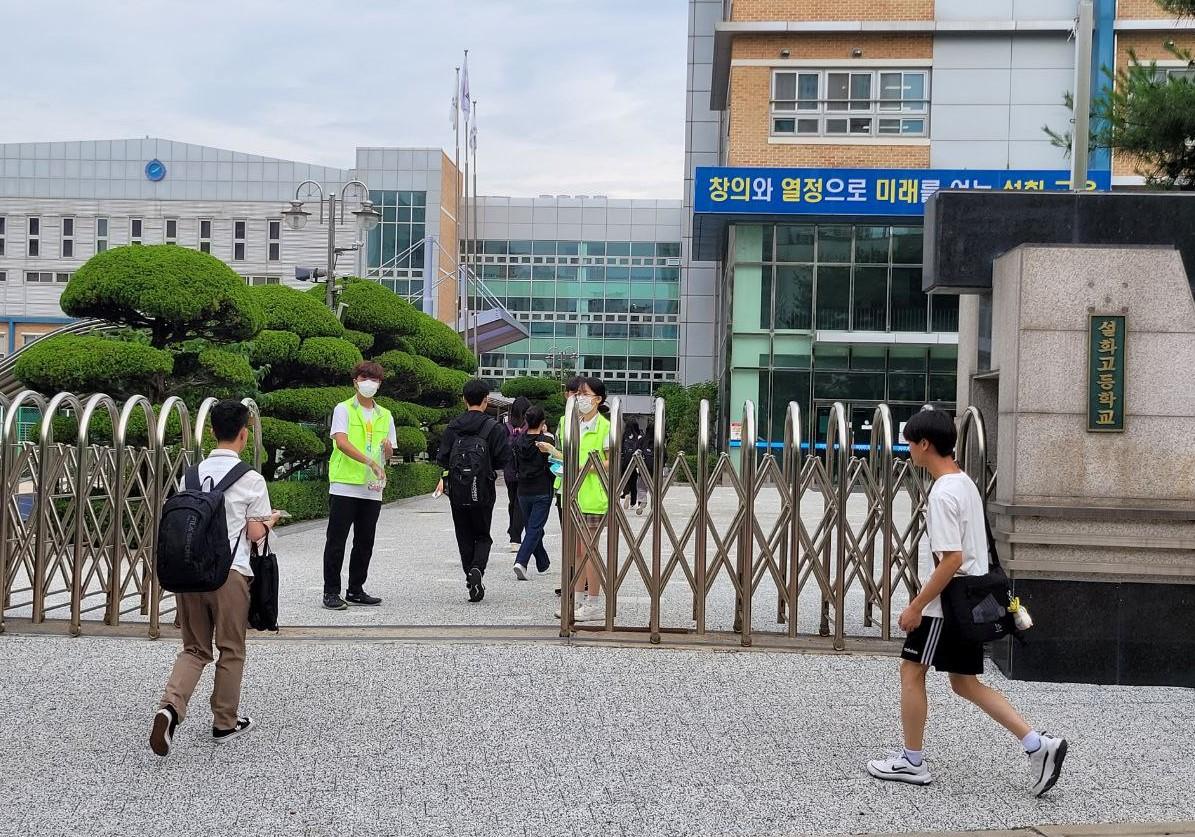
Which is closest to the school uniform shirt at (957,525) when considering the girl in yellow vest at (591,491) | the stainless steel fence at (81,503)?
the girl in yellow vest at (591,491)

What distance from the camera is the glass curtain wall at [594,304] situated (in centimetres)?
7038

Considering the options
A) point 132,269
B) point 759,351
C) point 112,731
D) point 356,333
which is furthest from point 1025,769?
point 759,351

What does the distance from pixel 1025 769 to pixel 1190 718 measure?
1517 millimetres

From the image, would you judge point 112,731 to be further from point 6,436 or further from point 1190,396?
point 1190,396

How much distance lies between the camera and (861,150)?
34.4m

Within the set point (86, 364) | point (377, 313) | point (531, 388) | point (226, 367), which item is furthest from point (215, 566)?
point (531, 388)

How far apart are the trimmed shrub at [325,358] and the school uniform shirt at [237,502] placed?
46.3ft

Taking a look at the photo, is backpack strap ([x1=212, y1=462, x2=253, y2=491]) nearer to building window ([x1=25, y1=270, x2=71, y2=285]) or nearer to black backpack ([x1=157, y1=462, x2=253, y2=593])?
black backpack ([x1=157, y1=462, x2=253, y2=593])

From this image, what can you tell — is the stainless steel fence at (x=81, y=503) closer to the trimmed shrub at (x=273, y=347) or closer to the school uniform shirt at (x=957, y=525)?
the school uniform shirt at (x=957, y=525)

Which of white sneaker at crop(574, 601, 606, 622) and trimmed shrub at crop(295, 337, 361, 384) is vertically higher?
trimmed shrub at crop(295, 337, 361, 384)

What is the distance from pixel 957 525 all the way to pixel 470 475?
17.2 ft

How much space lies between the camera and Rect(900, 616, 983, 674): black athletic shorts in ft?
17.1

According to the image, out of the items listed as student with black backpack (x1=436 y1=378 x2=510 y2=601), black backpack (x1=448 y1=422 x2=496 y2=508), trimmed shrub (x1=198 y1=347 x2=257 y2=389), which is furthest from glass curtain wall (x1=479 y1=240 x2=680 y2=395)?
black backpack (x1=448 y1=422 x2=496 y2=508)

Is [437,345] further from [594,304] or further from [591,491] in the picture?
[594,304]
